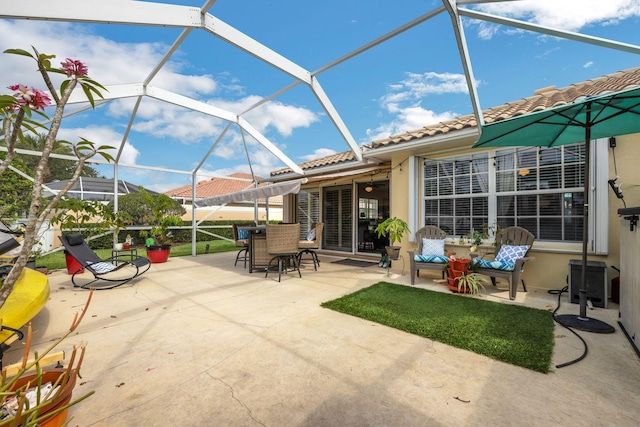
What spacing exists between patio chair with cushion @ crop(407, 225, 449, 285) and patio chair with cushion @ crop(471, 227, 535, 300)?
0.73 meters

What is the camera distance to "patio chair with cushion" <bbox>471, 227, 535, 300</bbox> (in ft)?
16.5

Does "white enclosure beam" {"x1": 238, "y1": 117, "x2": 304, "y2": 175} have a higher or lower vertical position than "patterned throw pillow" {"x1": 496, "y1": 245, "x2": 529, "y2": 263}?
higher

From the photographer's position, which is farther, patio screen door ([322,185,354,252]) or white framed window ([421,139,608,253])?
patio screen door ([322,185,354,252])

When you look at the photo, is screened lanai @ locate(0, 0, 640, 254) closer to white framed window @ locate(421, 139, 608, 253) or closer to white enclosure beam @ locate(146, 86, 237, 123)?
white enclosure beam @ locate(146, 86, 237, 123)

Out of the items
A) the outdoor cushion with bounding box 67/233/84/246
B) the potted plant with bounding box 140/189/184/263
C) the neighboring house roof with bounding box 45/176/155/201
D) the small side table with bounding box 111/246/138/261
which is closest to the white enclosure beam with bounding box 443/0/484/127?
the small side table with bounding box 111/246/138/261

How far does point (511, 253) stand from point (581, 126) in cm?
255

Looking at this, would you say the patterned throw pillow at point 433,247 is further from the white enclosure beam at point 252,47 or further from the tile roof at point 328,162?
the white enclosure beam at point 252,47

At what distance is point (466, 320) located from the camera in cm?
401

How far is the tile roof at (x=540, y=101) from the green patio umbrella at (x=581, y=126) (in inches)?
56.8

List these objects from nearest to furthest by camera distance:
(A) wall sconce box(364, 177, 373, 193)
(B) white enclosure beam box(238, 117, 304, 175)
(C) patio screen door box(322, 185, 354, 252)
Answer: (B) white enclosure beam box(238, 117, 304, 175)
(A) wall sconce box(364, 177, 373, 193)
(C) patio screen door box(322, 185, 354, 252)

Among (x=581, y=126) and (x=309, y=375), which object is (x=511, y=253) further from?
(x=309, y=375)

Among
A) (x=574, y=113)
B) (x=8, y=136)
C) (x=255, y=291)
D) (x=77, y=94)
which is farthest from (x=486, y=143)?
(x=77, y=94)

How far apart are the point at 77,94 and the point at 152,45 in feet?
6.43

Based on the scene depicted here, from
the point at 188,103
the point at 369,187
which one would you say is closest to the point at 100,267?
the point at 188,103
